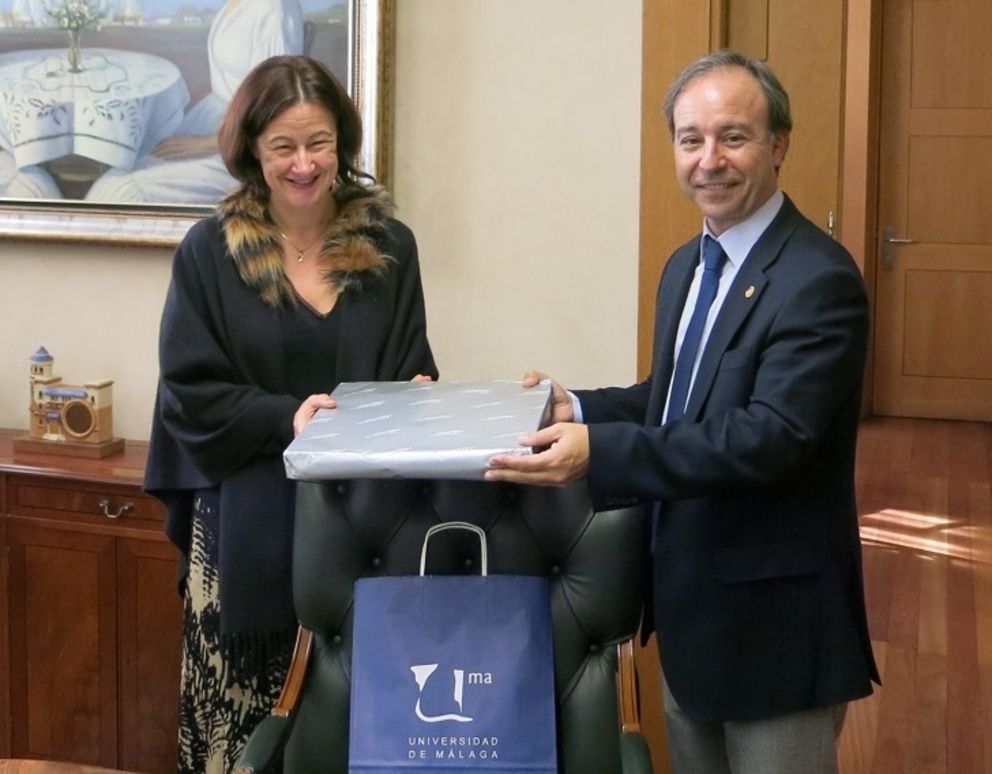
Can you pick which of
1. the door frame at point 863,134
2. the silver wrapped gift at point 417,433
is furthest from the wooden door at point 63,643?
the door frame at point 863,134

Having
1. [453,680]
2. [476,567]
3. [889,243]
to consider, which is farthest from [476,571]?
[889,243]

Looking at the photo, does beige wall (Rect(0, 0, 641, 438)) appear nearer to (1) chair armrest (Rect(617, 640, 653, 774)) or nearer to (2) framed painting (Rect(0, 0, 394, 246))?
(2) framed painting (Rect(0, 0, 394, 246))

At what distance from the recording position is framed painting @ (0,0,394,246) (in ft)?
11.1

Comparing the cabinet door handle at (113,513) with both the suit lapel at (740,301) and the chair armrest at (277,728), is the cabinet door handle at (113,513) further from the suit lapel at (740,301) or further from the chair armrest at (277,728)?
the suit lapel at (740,301)

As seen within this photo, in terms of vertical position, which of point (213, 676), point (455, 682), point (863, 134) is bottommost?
point (213, 676)

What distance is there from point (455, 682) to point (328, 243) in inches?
33.9

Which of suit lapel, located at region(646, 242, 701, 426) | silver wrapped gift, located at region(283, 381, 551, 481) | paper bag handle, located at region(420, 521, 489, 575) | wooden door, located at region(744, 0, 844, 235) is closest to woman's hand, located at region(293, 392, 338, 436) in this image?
silver wrapped gift, located at region(283, 381, 551, 481)

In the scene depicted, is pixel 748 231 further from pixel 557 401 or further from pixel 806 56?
pixel 806 56

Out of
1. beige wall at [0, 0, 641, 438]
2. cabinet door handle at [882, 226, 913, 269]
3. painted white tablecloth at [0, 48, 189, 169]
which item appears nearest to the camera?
beige wall at [0, 0, 641, 438]

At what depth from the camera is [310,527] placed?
7.37ft

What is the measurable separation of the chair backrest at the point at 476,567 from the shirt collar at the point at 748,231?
429 millimetres

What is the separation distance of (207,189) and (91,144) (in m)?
0.33

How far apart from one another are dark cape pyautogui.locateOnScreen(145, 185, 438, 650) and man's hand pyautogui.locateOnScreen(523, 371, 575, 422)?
361 millimetres

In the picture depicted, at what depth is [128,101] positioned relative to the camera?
3520mm
